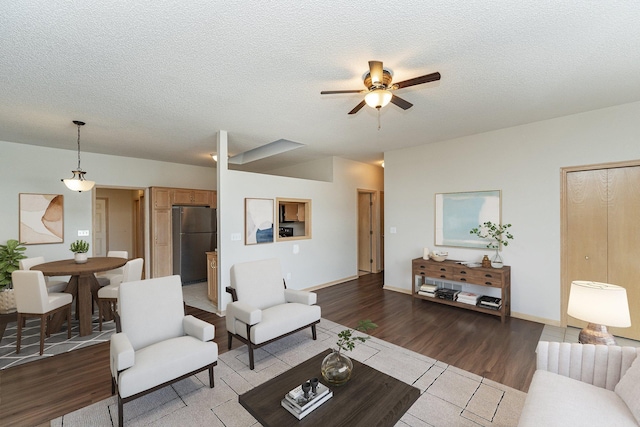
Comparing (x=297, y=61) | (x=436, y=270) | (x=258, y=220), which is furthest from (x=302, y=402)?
(x=436, y=270)

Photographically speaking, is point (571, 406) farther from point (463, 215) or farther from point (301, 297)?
point (463, 215)

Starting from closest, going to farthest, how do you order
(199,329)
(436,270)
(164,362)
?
(164,362), (199,329), (436,270)

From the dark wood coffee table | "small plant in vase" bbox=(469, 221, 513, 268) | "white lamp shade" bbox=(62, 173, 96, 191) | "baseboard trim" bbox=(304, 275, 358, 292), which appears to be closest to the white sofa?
the dark wood coffee table

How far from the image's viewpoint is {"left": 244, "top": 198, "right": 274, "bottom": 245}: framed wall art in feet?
14.9

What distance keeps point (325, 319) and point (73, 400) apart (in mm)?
2708

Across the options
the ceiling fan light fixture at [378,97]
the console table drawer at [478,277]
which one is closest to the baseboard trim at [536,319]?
the console table drawer at [478,277]

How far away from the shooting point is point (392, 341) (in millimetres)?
3271

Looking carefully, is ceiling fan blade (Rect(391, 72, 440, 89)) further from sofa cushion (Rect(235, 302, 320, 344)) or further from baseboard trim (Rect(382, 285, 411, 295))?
baseboard trim (Rect(382, 285, 411, 295))

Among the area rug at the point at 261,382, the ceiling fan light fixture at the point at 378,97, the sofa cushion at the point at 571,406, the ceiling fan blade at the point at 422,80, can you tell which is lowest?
the area rug at the point at 261,382

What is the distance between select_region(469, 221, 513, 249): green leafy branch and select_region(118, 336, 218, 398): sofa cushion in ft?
13.3

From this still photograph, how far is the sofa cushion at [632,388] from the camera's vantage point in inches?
56.2

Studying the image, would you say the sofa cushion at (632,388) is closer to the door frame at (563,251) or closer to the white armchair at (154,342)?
the door frame at (563,251)

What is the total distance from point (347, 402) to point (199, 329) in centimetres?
144

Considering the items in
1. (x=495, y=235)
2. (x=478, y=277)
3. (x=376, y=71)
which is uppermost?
(x=376, y=71)
